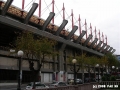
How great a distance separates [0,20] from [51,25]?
20.0 meters

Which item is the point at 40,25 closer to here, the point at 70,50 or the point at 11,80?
the point at 11,80

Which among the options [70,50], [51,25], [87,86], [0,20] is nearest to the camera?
[87,86]

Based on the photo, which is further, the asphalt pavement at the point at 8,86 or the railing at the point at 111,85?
the asphalt pavement at the point at 8,86

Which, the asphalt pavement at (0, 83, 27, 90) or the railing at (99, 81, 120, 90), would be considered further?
the asphalt pavement at (0, 83, 27, 90)

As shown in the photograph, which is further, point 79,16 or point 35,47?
point 79,16

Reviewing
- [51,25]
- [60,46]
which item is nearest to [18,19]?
[51,25]

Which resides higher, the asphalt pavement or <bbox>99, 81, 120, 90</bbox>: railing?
<bbox>99, 81, 120, 90</bbox>: railing

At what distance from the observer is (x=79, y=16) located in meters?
76.9

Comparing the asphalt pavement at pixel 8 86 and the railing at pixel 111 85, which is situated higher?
the railing at pixel 111 85

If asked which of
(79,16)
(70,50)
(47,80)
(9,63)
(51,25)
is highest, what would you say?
(79,16)

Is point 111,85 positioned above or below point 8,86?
above

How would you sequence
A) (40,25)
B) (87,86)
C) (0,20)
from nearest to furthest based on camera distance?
(87,86)
(0,20)
(40,25)

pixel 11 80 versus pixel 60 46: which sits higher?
pixel 60 46

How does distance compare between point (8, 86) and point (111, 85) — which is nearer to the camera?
point (111, 85)
